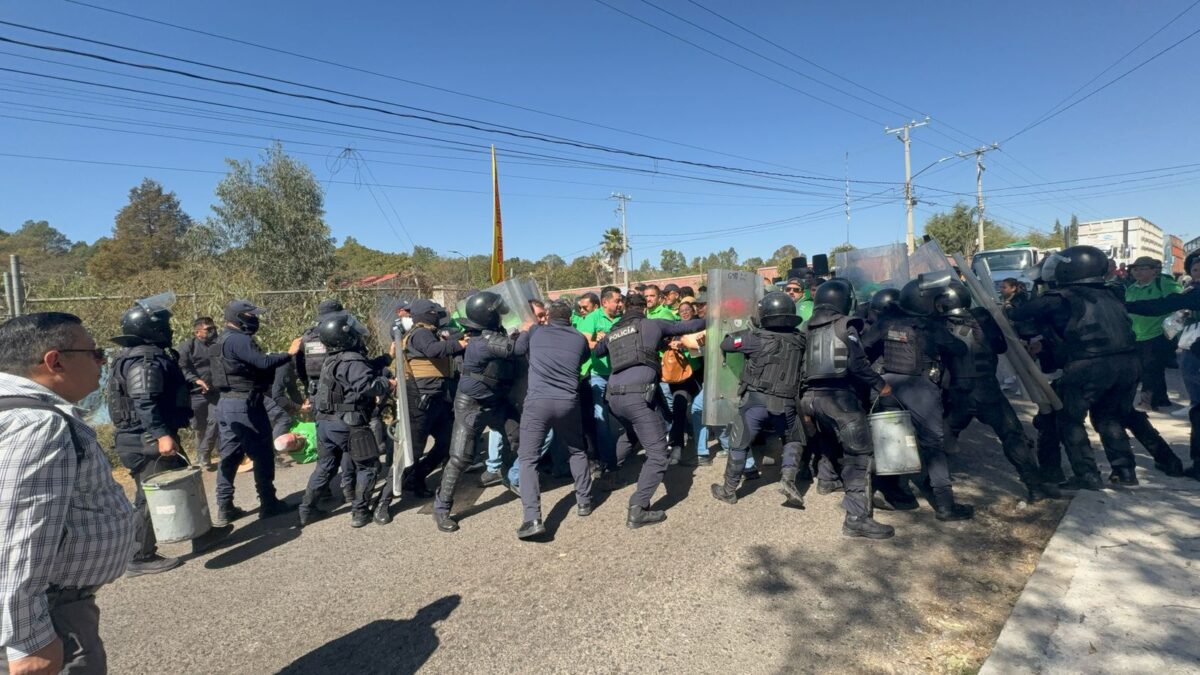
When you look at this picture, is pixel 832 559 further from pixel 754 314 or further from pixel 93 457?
pixel 93 457

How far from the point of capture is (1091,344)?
14.8 feet

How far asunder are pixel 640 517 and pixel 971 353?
289 cm

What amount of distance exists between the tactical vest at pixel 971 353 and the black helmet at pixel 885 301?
471 millimetres

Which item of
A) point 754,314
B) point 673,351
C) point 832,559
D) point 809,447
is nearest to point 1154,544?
point 832,559

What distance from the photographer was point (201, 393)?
250 inches

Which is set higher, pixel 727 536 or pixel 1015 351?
pixel 1015 351

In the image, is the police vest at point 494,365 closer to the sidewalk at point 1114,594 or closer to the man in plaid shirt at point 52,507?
the man in plaid shirt at point 52,507

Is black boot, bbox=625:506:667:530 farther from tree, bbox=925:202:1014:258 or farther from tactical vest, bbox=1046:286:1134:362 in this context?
tree, bbox=925:202:1014:258

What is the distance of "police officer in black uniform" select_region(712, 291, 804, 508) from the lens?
4.66 meters

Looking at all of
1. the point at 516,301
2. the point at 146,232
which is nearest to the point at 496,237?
the point at 516,301

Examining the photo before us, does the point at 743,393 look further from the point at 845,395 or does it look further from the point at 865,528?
the point at 865,528

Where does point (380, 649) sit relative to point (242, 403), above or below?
below

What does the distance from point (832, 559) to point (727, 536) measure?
0.74 metres

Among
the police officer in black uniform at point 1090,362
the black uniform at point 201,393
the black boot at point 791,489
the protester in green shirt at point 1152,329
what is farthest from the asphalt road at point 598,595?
the protester in green shirt at point 1152,329
